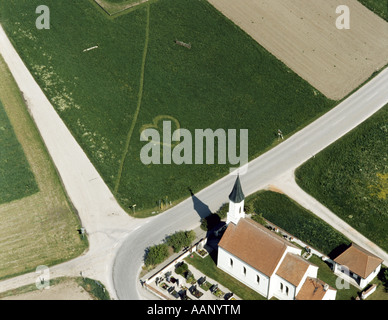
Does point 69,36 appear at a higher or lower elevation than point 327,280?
lower

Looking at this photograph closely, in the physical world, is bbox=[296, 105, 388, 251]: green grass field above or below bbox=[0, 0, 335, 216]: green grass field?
above

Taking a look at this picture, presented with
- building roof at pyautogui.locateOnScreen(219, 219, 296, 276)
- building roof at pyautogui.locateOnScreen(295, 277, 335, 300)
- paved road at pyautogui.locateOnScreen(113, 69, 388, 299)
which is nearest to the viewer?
building roof at pyautogui.locateOnScreen(295, 277, 335, 300)

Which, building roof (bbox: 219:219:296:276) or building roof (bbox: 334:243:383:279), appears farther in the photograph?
building roof (bbox: 334:243:383:279)

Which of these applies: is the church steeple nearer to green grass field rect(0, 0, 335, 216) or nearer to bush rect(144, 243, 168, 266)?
bush rect(144, 243, 168, 266)

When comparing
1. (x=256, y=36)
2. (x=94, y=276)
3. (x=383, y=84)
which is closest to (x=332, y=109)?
(x=383, y=84)

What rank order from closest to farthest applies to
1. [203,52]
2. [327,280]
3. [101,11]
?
[327,280]
[203,52]
[101,11]

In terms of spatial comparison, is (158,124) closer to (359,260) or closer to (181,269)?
(181,269)

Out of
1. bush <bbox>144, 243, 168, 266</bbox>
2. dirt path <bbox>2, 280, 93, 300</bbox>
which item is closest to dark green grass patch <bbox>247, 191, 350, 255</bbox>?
bush <bbox>144, 243, 168, 266</bbox>

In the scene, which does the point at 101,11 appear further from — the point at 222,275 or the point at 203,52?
the point at 222,275
